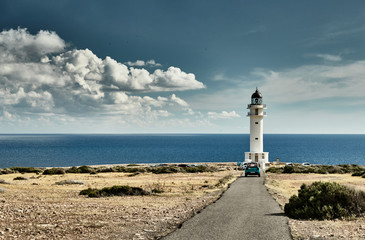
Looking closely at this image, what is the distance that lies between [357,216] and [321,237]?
12.8 ft

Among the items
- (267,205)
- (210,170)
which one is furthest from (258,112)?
(267,205)

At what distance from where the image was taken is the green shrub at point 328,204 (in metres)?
12.7

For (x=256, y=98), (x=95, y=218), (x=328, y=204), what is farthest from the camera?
(x=256, y=98)

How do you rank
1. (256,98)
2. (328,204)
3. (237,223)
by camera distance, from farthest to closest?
1. (256,98)
2. (328,204)
3. (237,223)

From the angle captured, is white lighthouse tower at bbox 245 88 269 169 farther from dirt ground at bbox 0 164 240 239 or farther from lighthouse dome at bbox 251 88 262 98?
dirt ground at bbox 0 164 240 239

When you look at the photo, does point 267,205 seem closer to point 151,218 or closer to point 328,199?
point 328,199

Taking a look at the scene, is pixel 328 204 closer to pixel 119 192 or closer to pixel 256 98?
pixel 119 192

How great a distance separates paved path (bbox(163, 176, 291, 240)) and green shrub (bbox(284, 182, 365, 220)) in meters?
0.82

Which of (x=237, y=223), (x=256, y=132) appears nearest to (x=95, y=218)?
(x=237, y=223)

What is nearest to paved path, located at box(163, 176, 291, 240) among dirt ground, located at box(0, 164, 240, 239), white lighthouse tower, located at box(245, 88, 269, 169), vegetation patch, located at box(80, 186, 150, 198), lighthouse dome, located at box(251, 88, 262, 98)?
dirt ground, located at box(0, 164, 240, 239)

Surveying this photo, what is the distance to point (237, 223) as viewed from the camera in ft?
37.6

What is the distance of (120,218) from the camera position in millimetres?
12945

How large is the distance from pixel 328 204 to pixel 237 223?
4312 mm

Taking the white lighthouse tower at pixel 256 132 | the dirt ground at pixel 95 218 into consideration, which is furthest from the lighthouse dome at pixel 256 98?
the dirt ground at pixel 95 218
